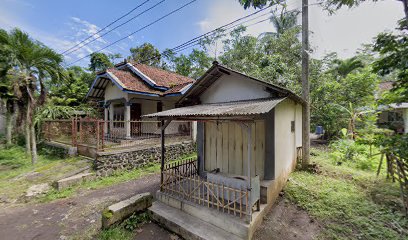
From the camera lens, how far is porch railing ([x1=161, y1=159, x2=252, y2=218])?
4203 mm

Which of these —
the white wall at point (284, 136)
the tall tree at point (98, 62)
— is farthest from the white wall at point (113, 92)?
the tall tree at point (98, 62)

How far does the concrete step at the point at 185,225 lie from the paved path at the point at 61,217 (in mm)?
1584

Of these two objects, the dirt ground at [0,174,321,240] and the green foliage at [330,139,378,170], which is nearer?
the dirt ground at [0,174,321,240]

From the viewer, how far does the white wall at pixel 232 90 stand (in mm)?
6086

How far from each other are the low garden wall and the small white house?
3.54 m

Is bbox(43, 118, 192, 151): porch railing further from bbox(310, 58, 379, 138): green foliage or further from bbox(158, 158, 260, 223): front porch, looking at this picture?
bbox(310, 58, 379, 138): green foliage

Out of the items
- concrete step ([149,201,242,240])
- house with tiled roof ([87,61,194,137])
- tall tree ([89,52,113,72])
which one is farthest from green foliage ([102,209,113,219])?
tall tree ([89,52,113,72])

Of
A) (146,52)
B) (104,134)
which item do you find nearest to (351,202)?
(104,134)

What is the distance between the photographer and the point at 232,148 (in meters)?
6.29

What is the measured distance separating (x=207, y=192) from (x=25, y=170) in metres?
9.52

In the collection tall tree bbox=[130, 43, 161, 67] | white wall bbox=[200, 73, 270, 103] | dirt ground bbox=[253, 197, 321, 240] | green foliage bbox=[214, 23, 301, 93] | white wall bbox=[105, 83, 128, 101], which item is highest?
tall tree bbox=[130, 43, 161, 67]

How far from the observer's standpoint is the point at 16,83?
28.4ft

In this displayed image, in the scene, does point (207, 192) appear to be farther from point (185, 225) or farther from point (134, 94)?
point (134, 94)

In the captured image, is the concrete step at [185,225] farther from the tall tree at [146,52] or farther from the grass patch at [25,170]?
the tall tree at [146,52]
